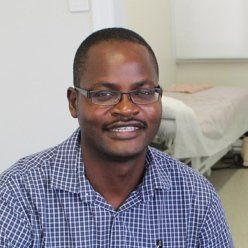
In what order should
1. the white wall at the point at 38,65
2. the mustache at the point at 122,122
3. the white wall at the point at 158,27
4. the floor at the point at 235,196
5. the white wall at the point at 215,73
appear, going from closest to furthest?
1. the mustache at the point at 122,122
2. the white wall at the point at 38,65
3. the floor at the point at 235,196
4. the white wall at the point at 158,27
5. the white wall at the point at 215,73

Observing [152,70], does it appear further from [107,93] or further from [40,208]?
[40,208]

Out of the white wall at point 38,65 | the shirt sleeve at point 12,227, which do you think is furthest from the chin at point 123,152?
the white wall at point 38,65

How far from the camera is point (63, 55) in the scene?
1738mm

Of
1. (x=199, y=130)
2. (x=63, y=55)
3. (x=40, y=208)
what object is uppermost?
(x=63, y=55)

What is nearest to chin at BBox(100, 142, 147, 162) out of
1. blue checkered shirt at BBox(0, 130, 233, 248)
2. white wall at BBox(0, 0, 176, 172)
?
blue checkered shirt at BBox(0, 130, 233, 248)

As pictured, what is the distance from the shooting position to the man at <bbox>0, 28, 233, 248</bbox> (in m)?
0.87

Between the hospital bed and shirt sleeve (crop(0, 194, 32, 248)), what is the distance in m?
1.68

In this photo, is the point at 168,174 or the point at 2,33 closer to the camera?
the point at 168,174

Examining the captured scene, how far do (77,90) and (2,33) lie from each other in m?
0.98

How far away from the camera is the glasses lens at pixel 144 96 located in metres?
0.87

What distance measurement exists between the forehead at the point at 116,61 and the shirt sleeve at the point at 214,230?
0.34 metres

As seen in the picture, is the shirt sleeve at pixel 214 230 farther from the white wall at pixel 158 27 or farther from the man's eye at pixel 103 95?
the white wall at pixel 158 27

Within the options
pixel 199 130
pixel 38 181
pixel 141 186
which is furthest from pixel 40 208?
pixel 199 130

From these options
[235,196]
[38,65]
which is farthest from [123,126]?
[235,196]
